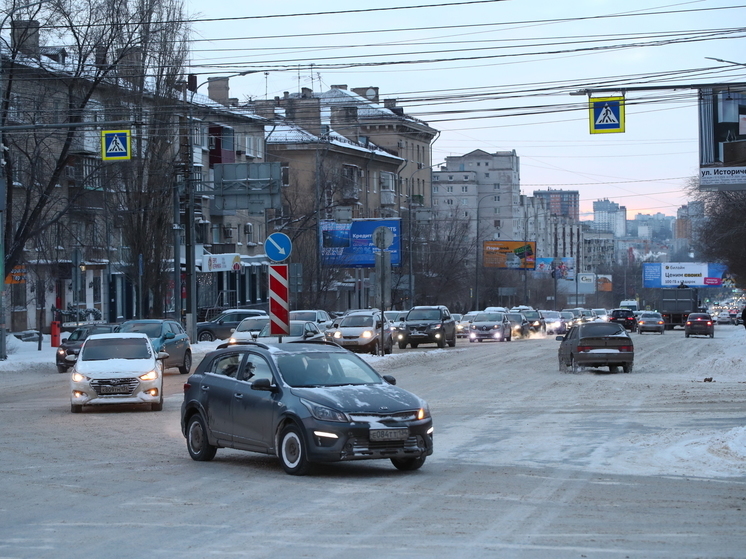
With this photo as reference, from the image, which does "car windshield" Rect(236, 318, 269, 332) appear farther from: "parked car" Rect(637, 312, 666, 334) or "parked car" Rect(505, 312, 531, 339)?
"parked car" Rect(637, 312, 666, 334)

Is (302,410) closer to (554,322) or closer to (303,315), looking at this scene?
(303,315)

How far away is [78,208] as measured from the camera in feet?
148

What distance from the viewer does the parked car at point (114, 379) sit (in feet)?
68.7

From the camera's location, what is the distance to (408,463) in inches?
501

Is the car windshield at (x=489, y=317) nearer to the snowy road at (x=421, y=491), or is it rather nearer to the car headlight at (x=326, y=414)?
the snowy road at (x=421, y=491)

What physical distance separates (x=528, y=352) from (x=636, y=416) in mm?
24776

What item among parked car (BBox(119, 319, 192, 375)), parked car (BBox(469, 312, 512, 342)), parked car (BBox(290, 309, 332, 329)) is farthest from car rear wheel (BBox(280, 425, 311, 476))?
parked car (BBox(469, 312, 512, 342))

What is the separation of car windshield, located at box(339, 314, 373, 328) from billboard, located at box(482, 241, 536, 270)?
66194 millimetres

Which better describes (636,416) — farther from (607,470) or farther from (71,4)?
(71,4)

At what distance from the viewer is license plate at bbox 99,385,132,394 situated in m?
20.9

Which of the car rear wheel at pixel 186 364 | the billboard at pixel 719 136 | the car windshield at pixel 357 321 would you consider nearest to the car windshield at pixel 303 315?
the car windshield at pixel 357 321

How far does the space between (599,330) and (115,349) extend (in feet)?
49.5

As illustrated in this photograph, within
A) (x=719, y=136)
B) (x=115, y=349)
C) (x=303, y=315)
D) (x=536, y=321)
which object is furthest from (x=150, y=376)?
(x=536, y=321)

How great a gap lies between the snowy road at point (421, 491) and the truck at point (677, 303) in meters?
63.5
